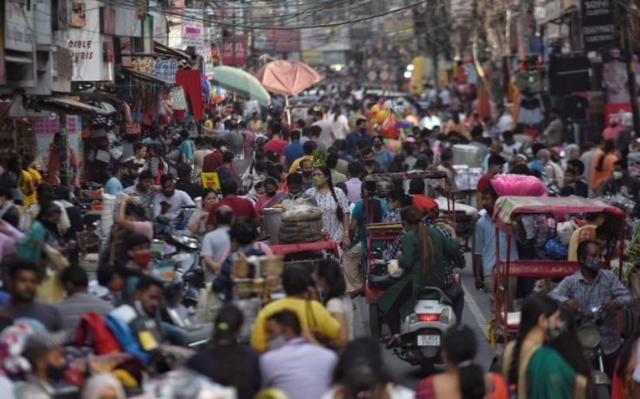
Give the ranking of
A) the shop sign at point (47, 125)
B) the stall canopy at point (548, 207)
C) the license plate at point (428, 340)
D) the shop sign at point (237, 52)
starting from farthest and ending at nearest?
the shop sign at point (237, 52)
the shop sign at point (47, 125)
the license plate at point (428, 340)
the stall canopy at point (548, 207)

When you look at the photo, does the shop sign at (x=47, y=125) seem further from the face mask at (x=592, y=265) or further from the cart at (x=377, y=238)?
the face mask at (x=592, y=265)

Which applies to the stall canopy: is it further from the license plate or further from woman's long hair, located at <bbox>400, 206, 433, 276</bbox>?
the license plate

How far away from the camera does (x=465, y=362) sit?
864 centimetres

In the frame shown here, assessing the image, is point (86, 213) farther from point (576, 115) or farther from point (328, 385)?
point (576, 115)

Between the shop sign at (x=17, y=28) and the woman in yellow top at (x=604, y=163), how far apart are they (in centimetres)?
1135

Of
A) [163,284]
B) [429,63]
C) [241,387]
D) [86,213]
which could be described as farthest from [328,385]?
[429,63]

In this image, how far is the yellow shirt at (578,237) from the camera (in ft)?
48.2

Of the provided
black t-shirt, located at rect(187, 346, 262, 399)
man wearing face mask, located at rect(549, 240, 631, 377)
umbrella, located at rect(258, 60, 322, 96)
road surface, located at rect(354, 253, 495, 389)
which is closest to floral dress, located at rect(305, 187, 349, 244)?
road surface, located at rect(354, 253, 495, 389)

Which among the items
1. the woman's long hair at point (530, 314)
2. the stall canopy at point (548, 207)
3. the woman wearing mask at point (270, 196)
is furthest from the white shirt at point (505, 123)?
the woman's long hair at point (530, 314)

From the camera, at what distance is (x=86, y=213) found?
1803cm

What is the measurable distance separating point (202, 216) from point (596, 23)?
57.9 feet

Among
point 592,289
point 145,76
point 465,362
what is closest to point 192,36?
point 145,76

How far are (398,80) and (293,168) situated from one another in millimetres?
74751

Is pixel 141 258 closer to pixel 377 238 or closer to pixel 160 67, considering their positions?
pixel 377 238
